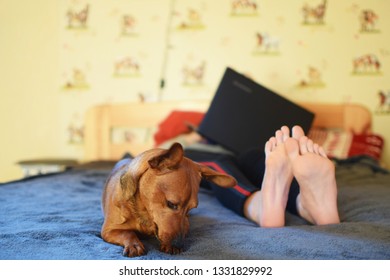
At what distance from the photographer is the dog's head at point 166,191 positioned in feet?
1.86

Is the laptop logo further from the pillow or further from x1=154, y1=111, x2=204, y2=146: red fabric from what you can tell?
the pillow

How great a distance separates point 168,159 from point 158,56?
1594 mm

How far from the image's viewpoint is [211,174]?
66cm

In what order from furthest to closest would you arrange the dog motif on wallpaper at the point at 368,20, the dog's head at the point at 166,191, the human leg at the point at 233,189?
1. the dog motif on wallpaper at the point at 368,20
2. the human leg at the point at 233,189
3. the dog's head at the point at 166,191

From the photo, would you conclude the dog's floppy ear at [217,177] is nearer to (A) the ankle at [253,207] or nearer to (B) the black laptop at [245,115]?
(A) the ankle at [253,207]

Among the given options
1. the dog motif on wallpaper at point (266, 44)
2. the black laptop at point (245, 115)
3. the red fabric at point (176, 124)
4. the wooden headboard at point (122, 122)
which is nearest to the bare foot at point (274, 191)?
the black laptop at point (245, 115)

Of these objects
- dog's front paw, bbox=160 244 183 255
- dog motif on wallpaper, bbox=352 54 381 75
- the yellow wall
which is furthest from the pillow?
dog's front paw, bbox=160 244 183 255

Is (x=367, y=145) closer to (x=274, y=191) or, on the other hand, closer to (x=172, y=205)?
(x=274, y=191)

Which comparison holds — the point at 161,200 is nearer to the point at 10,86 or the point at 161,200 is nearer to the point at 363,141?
the point at 363,141

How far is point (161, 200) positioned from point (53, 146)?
1.70 meters

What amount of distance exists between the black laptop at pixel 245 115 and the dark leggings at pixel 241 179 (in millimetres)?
251

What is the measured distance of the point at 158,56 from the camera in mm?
2080

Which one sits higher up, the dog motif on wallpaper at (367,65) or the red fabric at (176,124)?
the dog motif on wallpaper at (367,65)

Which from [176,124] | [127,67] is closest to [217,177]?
[176,124]
